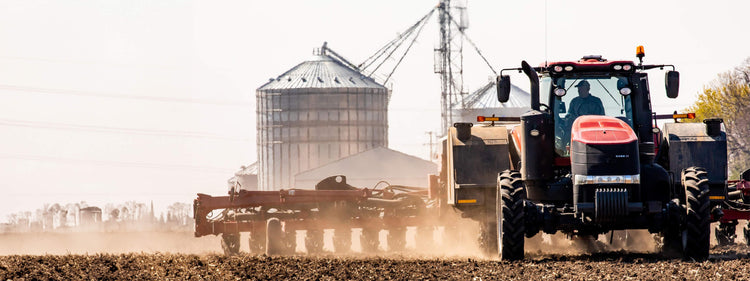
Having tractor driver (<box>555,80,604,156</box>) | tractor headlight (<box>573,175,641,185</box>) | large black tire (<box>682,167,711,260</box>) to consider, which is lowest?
large black tire (<box>682,167,711,260</box>)

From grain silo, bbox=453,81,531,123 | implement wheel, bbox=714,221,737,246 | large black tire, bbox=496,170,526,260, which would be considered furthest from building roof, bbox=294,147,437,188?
large black tire, bbox=496,170,526,260

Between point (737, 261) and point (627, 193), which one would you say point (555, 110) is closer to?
point (627, 193)

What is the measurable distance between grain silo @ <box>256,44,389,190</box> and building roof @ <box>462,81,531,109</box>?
7390mm

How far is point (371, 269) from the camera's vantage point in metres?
16.4

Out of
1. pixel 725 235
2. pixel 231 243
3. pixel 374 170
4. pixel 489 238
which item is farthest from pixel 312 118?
pixel 489 238

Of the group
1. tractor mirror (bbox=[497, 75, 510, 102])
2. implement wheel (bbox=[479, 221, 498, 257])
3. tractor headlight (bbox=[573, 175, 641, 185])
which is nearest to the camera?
tractor headlight (bbox=[573, 175, 641, 185])

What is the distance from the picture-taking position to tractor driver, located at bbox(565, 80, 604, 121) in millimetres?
17828

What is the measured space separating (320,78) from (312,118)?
285 centimetres

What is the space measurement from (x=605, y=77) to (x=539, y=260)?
288 centimetres

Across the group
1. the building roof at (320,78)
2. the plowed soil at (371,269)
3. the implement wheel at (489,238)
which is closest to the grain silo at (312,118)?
the building roof at (320,78)

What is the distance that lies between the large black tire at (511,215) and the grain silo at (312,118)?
5766 cm

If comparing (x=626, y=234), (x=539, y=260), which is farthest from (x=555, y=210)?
(x=626, y=234)

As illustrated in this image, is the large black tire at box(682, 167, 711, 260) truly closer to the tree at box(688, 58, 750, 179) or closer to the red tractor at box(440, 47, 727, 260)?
the red tractor at box(440, 47, 727, 260)

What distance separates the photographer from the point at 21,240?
42062 millimetres
